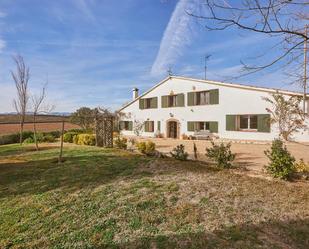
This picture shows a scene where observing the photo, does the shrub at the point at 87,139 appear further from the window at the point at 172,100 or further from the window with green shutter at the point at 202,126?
the window at the point at 172,100

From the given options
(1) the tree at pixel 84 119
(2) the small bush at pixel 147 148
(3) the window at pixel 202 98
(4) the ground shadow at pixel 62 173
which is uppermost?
(3) the window at pixel 202 98

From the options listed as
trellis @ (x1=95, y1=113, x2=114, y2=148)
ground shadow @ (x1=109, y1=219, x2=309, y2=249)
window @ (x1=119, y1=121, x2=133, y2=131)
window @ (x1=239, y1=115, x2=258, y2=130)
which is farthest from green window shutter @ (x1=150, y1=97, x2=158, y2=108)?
ground shadow @ (x1=109, y1=219, x2=309, y2=249)

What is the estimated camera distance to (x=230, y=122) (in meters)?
19.0

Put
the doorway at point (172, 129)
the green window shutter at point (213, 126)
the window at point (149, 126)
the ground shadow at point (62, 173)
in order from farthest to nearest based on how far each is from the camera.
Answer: the window at point (149, 126) < the doorway at point (172, 129) < the green window shutter at point (213, 126) < the ground shadow at point (62, 173)

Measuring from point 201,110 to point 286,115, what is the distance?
22.1 feet

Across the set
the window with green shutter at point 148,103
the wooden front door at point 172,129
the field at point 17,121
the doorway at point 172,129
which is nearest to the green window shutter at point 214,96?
the doorway at point 172,129

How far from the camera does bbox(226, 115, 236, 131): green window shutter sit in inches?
738

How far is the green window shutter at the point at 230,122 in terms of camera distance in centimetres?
1875

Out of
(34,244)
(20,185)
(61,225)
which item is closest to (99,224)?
(61,225)

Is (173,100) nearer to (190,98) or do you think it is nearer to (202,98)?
(190,98)

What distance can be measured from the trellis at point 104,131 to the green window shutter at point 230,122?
9105mm

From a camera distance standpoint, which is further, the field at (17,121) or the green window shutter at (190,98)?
the green window shutter at (190,98)

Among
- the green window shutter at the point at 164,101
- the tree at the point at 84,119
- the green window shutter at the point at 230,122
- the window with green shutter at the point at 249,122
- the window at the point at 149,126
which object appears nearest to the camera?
the window with green shutter at the point at 249,122

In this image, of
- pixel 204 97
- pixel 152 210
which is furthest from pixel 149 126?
pixel 152 210
